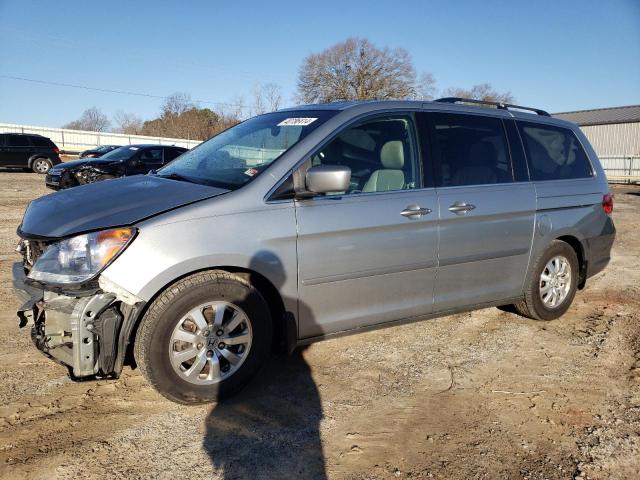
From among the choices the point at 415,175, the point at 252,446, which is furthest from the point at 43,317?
the point at 415,175

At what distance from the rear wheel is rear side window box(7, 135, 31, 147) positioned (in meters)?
0.70

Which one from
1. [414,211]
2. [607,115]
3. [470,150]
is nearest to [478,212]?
[470,150]

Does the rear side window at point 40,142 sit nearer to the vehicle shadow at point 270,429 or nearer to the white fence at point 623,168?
the vehicle shadow at point 270,429

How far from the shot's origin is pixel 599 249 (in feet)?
16.5

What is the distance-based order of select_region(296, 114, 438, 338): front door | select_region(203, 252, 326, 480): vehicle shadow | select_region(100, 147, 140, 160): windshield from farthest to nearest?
select_region(100, 147, 140, 160): windshield
select_region(296, 114, 438, 338): front door
select_region(203, 252, 326, 480): vehicle shadow

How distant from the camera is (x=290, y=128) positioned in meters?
3.72

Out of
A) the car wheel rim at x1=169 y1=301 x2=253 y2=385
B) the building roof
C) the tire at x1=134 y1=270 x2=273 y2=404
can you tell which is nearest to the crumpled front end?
the tire at x1=134 y1=270 x2=273 y2=404

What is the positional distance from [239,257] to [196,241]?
0.27 metres

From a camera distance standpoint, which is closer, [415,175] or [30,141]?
[415,175]

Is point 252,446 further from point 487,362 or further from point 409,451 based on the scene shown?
point 487,362

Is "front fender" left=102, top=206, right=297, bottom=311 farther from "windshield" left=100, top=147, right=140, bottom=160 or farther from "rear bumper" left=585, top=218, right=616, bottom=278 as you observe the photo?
"windshield" left=100, top=147, right=140, bottom=160

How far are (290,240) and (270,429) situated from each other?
43.7 inches

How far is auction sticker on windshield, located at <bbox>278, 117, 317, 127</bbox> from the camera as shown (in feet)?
12.0

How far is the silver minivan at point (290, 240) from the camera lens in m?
2.84
